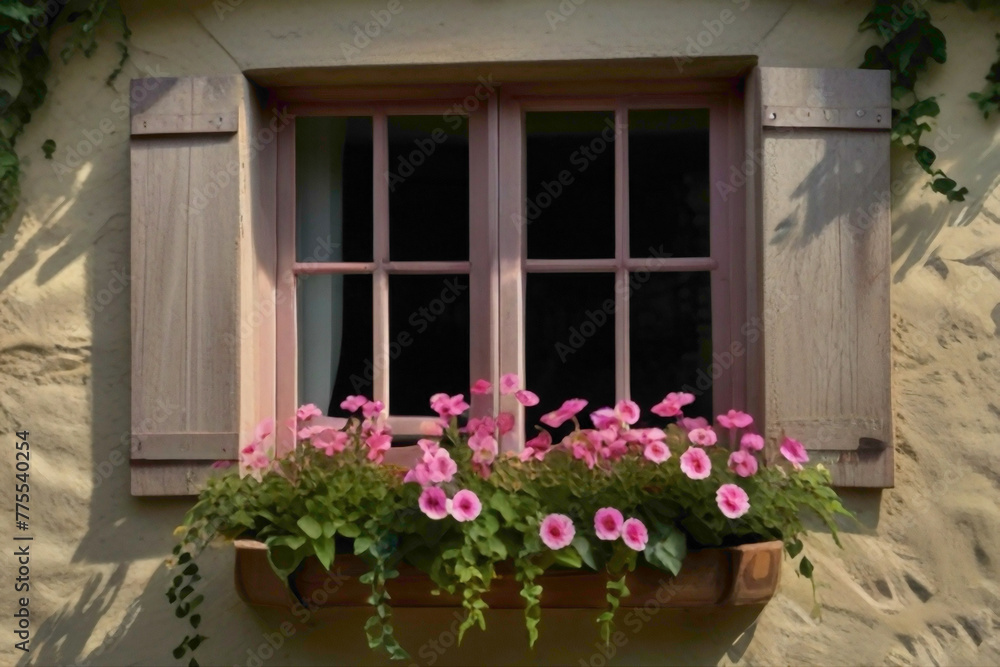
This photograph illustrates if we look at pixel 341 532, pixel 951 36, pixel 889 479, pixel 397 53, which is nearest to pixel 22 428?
pixel 341 532

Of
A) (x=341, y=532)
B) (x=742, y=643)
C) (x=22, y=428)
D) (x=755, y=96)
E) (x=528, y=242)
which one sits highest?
(x=755, y=96)

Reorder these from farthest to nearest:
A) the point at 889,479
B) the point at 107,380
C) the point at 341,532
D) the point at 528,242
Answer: the point at 528,242 < the point at 107,380 < the point at 889,479 < the point at 341,532

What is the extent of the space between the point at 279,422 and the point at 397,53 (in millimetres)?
1117

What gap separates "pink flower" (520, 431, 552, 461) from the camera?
9.65 ft

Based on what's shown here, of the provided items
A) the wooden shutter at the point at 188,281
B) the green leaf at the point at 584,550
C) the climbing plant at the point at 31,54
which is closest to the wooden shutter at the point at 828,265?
the green leaf at the point at 584,550

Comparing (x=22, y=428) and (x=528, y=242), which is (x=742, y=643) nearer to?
(x=528, y=242)

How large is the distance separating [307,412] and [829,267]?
1.47 metres

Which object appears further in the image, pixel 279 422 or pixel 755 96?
pixel 279 422

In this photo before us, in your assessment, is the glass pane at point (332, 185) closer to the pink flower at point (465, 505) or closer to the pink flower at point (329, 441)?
the pink flower at point (329, 441)

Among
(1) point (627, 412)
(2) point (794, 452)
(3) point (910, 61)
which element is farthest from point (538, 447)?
(3) point (910, 61)

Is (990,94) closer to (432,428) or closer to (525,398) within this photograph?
(525,398)

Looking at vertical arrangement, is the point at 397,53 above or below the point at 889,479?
above

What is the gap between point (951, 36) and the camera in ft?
9.84

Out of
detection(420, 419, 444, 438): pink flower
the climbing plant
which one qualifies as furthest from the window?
the climbing plant
